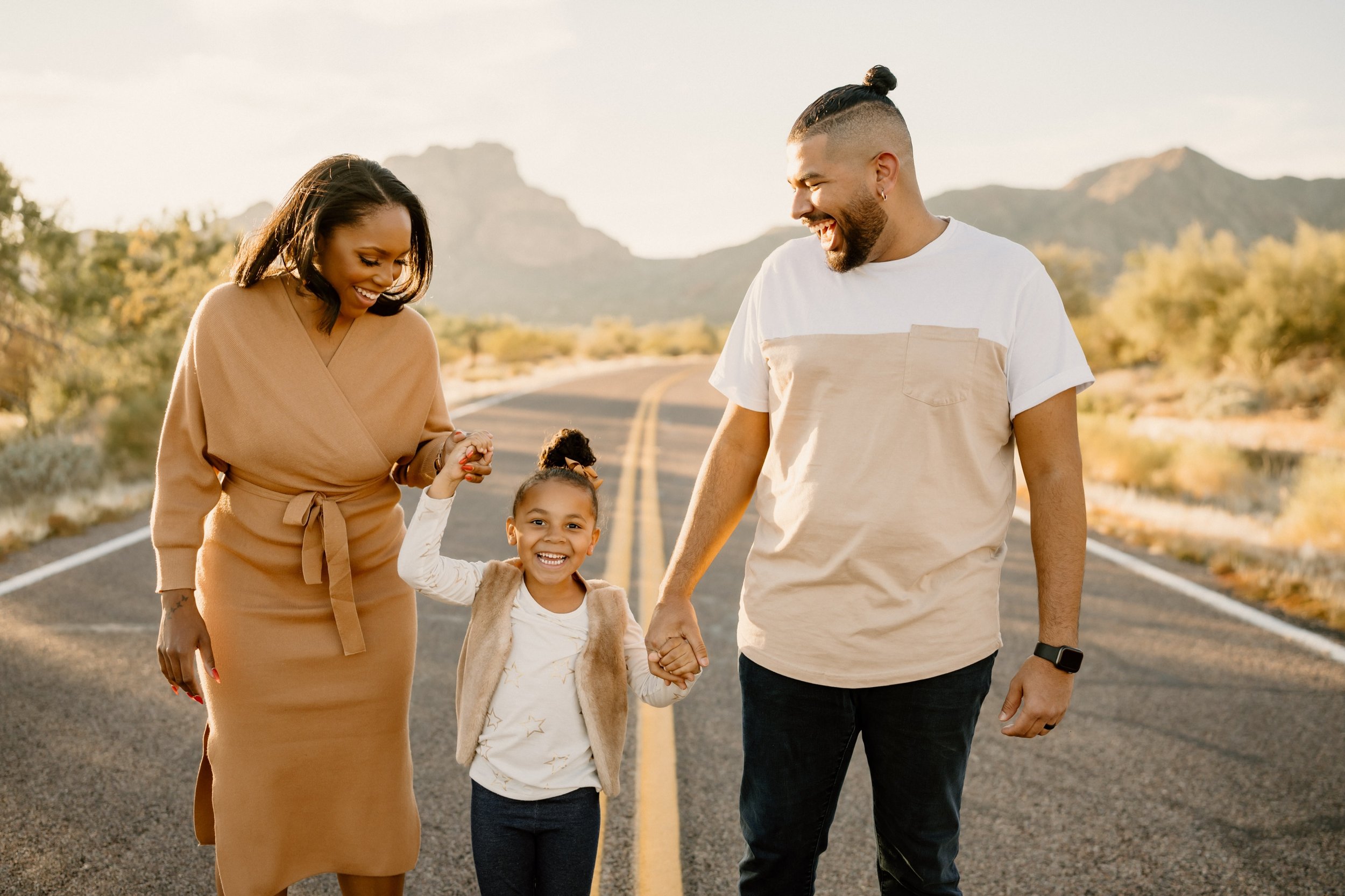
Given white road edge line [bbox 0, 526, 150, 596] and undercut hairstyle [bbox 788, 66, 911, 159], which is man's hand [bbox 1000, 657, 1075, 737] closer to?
undercut hairstyle [bbox 788, 66, 911, 159]

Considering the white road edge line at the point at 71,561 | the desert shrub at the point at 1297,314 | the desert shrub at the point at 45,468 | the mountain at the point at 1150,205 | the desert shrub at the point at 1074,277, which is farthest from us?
the mountain at the point at 1150,205

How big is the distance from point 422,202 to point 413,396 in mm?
528

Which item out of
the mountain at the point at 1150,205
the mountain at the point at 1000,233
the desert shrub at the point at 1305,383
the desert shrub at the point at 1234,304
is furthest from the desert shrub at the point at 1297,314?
the mountain at the point at 1150,205

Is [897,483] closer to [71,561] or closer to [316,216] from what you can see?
[316,216]

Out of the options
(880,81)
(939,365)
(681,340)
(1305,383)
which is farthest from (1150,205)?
(939,365)

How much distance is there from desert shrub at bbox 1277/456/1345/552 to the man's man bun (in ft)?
22.3

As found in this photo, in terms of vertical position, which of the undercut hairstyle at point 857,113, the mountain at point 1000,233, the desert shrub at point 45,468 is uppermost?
the mountain at point 1000,233

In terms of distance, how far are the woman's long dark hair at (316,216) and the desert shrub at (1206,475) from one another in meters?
10.2

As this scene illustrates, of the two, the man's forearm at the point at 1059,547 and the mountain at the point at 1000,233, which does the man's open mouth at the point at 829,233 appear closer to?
the man's forearm at the point at 1059,547

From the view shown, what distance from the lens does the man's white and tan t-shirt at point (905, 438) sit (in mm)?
2023

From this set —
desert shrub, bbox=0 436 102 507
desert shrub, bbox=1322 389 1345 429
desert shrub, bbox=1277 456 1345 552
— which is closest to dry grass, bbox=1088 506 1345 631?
desert shrub, bbox=1277 456 1345 552

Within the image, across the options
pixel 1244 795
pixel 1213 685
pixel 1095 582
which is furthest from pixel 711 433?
pixel 1244 795

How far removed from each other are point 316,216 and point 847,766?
1769 mm

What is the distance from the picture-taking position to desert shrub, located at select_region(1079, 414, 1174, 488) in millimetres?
10914
